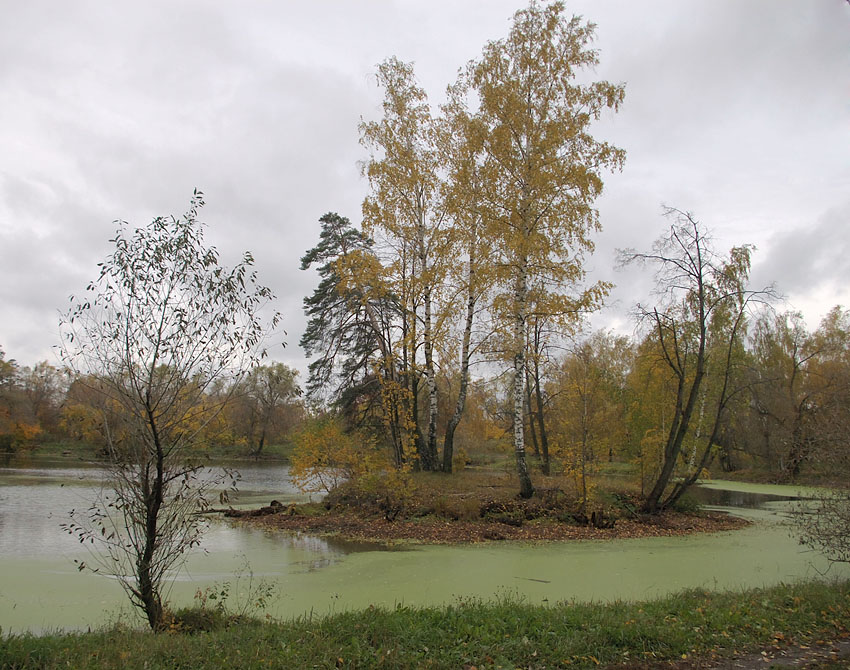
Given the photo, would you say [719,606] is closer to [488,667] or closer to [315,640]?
[488,667]

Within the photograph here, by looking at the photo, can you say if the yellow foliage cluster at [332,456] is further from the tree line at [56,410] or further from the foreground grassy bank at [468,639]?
the foreground grassy bank at [468,639]

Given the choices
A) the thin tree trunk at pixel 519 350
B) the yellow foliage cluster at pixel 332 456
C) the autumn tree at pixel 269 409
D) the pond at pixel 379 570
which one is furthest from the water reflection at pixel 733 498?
the autumn tree at pixel 269 409

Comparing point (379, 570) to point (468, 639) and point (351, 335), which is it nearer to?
point (468, 639)

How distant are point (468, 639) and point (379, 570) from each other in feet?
15.0

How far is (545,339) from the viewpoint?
1848cm

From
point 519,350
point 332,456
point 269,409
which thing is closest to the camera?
point 519,350

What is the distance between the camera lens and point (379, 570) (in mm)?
9453

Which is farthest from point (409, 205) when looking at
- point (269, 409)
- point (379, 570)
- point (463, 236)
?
point (269, 409)

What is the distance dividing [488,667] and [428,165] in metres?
15.9

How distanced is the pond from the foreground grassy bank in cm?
144

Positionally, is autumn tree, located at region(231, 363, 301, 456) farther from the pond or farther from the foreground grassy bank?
the foreground grassy bank

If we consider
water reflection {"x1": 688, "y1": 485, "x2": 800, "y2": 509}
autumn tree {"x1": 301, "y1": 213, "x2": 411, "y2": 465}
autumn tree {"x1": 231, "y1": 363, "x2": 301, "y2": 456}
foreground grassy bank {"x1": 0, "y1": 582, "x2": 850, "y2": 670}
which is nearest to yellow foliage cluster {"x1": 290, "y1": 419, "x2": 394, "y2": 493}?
autumn tree {"x1": 301, "y1": 213, "x2": 411, "y2": 465}

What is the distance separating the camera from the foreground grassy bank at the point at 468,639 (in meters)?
4.55

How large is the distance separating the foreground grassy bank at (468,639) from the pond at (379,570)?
144cm
